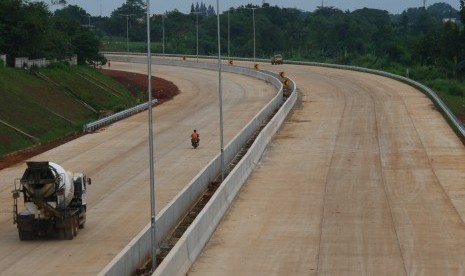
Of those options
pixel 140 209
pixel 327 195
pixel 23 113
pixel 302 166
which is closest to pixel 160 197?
pixel 140 209

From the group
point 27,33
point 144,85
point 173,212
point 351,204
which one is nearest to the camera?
point 173,212

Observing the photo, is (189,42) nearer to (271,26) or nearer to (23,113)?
(271,26)

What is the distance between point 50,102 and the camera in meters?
68.4

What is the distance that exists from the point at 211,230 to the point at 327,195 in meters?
8.63

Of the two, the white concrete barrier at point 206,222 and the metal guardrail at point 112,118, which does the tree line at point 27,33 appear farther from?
the white concrete barrier at point 206,222

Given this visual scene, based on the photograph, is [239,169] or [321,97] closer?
[239,169]

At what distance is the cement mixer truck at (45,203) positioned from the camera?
91.3 ft

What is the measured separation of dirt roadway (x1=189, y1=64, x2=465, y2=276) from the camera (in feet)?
85.5

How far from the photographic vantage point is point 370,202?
35719 mm

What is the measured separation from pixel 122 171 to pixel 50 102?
2614 cm

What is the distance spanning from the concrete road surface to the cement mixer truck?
36 cm

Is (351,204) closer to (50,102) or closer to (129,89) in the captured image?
(50,102)

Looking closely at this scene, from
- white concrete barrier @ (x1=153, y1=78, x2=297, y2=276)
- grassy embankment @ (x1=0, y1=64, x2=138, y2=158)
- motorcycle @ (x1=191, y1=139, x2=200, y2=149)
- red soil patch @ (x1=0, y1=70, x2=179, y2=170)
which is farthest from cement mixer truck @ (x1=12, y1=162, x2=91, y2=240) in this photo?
motorcycle @ (x1=191, y1=139, x2=200, y2=149)

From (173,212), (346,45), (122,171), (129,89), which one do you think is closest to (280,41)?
(346,45)
